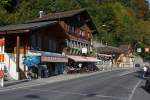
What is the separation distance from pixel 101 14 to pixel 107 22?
4.84 m

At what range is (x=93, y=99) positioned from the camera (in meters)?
18.7

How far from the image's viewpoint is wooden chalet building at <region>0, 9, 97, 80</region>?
36812 mm

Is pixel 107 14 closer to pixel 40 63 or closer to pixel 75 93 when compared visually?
pixel 40 63

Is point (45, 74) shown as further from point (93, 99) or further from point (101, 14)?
point (101, 14)

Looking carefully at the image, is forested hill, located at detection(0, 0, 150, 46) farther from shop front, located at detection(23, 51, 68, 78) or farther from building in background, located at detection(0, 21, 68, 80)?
shop front, located at detection(23, 51, 68, 78)

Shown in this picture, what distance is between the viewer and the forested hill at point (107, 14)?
80125mm

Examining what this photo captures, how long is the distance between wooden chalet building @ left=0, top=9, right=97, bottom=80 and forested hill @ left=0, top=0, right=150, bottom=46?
13094 millimetres

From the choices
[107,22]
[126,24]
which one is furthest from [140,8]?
[107,22]

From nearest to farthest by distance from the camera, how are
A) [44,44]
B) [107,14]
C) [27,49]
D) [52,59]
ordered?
[27,49] < [52,59] < [44,44] < [107,14]

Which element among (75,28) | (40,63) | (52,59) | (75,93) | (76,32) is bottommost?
(75,93)

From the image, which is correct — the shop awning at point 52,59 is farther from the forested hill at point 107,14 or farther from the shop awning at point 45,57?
the forested hill at point 107,14

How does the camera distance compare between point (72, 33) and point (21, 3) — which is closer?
point (72, 33)

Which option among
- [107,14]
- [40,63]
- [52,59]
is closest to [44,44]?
[52,59]

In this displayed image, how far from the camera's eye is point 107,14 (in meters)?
115
